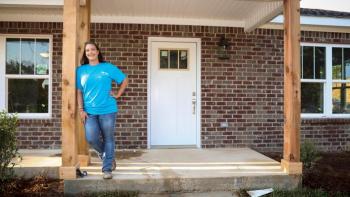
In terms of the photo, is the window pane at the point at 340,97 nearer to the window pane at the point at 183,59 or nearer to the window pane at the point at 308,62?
the window pane at the point at 308,62

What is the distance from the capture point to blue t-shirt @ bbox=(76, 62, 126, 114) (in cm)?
430

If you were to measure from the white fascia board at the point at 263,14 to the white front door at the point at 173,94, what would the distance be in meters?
1.18

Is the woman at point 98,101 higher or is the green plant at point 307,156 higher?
the woman at point 98,101

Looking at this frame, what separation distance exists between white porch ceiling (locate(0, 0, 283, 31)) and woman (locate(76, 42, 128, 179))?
1.95 m

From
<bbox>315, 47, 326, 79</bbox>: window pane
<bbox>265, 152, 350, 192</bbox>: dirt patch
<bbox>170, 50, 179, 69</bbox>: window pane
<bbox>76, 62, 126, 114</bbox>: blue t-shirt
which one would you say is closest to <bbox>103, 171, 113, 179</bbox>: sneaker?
<bbox>76, 62, 126, 114</bbox>: blue t-shirt

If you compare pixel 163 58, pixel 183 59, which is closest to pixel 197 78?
pixel 183 59

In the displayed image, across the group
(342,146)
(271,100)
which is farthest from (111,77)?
(342,146)

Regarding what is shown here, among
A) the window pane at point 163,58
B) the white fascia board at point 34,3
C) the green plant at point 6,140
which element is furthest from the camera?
the window pane at point 163,58

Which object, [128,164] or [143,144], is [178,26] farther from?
[128,164]

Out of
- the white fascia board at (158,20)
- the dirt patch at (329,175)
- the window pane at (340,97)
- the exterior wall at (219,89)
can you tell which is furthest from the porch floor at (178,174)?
the window pane at (340,97)

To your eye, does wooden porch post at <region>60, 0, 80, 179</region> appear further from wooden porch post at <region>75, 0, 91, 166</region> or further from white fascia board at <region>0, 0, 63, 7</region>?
white fascia board at <region>0, 0, 63, 7</region>

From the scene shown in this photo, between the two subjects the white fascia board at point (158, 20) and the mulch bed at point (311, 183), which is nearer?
the mulch bed at point (311, 183)

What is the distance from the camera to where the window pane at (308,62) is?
767 cm

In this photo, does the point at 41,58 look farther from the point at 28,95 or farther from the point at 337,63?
the point at 337,63
